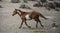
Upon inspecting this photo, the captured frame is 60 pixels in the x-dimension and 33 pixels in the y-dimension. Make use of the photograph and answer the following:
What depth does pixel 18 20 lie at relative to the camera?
7.07 feet

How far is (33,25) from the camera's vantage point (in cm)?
215

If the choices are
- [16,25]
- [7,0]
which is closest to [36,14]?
[16,25]

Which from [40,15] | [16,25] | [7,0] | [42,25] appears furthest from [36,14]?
[7,0]

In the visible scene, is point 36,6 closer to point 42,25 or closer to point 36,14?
point 36,14

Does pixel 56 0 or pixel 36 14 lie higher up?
pixel 56 0

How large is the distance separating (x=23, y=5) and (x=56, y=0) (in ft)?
1.94

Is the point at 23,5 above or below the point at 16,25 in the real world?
above

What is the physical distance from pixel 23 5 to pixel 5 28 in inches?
20.1

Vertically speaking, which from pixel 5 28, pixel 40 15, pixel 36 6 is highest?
pixel 36 6

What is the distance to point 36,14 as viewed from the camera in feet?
7.07

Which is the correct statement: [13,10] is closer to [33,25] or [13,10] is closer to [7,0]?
[7,0]

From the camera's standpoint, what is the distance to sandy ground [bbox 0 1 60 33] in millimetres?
2145

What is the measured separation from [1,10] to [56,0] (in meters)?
0.99

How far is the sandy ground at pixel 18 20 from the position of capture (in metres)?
2.14
